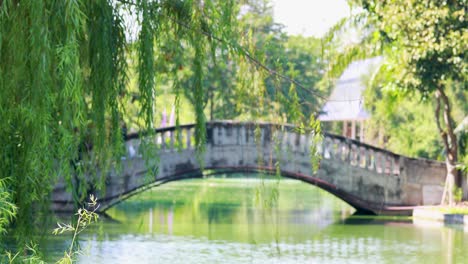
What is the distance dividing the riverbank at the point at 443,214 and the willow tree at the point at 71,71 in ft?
46.6

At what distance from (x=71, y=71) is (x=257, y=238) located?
41.7 ft

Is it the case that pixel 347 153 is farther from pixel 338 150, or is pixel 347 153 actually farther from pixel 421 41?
pixel 421 41

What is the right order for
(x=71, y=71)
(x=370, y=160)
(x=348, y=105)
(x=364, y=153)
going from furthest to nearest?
(x=348, y=105) → (x=370, y=160) → (x=364, y=153) → (x=71, y=71)

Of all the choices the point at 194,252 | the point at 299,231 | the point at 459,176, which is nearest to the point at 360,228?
the point at 299,231

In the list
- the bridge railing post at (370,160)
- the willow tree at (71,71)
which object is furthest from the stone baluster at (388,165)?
the willow tree at (71,71)

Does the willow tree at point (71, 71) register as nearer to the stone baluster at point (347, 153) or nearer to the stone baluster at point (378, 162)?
the stone baluster at point (347, 153)

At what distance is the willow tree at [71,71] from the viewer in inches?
277

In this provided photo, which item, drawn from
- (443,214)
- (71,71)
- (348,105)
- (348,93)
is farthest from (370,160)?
(348,93)

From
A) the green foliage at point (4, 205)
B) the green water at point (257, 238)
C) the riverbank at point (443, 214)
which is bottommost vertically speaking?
the green water at point (257, 238)

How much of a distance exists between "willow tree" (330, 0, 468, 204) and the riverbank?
842mm

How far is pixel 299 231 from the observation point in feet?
69.5

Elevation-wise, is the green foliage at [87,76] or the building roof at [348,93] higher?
the building roof at [348,93]

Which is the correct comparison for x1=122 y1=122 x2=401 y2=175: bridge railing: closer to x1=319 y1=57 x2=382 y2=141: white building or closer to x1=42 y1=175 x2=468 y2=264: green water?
x1=42 y1=175 x2=468 y2=264: green water

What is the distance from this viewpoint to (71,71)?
687 cm
